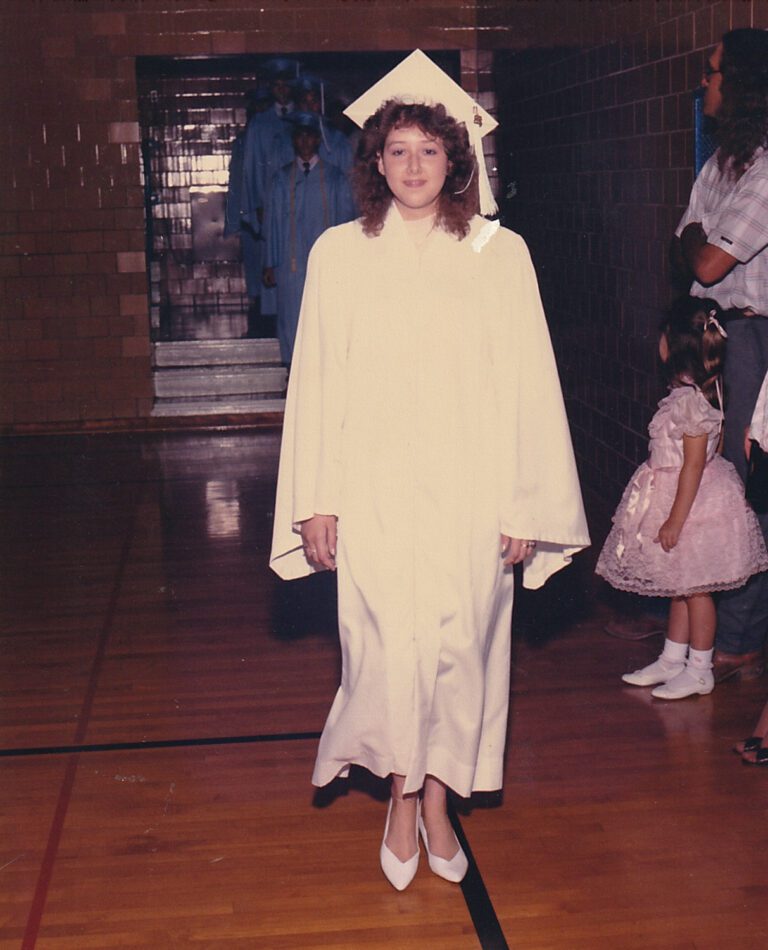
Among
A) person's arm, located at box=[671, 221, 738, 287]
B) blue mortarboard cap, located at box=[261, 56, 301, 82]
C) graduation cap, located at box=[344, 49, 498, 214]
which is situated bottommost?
person's arm, located at box=[671, 221, 738, 287]

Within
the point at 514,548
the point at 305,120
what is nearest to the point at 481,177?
the point at 514,548

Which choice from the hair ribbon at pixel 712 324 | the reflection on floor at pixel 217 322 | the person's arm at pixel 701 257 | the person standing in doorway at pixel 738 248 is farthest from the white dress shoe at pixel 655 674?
the reflection on floor at pixel 217 322

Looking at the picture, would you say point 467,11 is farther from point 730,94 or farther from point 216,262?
point 730,94

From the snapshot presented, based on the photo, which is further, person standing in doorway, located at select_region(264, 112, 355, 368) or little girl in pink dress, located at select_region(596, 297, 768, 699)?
person standing in doorway, located at select_region(264, 112, 355, 368)

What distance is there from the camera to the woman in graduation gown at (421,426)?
2.62m

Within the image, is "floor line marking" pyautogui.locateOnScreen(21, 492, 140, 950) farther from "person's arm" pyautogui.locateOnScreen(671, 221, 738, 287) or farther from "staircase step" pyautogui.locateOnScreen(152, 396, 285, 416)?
"staircase step" pyautogui.locateOnScreen(152, 396, 285, 416)

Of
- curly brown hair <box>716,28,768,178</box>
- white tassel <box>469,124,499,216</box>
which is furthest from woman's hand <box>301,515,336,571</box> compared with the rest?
curly brown hair <box>716,28,768,178</box>

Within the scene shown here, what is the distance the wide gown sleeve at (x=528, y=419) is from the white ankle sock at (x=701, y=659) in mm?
1137

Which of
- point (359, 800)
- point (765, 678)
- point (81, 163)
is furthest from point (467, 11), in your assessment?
point (359, 800)

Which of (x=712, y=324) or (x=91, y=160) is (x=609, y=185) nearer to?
(x=712, y=324)

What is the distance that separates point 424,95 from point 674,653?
1898mm

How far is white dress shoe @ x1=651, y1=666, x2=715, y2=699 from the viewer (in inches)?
146

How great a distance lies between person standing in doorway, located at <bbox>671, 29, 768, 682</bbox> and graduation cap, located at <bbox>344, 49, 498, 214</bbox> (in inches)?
46.7

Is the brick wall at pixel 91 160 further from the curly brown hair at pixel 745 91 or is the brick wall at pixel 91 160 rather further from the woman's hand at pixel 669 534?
the woman's hand at pixel 669 534
